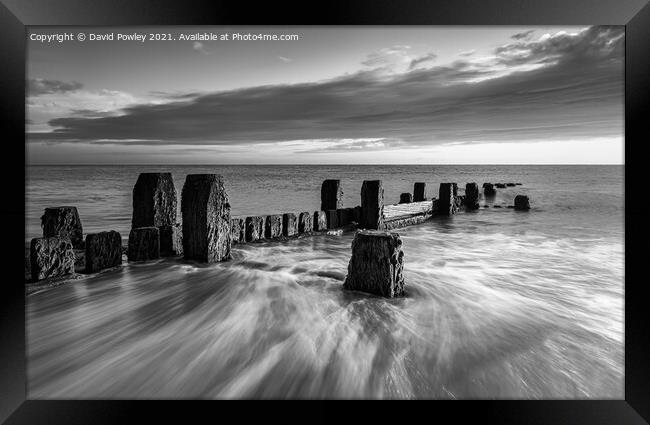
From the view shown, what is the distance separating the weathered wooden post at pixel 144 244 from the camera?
479 cm

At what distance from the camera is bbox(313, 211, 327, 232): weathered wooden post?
7465 millimetres

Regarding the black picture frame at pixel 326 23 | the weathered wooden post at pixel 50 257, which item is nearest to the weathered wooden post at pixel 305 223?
the weathered wooden post at pixel 50 257

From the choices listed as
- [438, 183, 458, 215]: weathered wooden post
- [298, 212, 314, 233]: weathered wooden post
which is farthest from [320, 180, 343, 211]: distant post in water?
[438, 183, 458, 215]: weathered wooden post

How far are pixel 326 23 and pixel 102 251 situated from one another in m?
3.73

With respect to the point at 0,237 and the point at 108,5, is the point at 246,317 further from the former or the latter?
the point at 108,5

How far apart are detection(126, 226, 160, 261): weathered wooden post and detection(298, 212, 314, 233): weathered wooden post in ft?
9.21

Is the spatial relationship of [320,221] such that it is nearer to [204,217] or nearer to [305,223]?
[305,223]

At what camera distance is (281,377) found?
2367 mm

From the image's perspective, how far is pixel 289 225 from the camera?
6957mm

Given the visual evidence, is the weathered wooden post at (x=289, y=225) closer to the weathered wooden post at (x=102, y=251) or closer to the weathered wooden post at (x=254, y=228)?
the weathered wooden post at (x=254, y=228)

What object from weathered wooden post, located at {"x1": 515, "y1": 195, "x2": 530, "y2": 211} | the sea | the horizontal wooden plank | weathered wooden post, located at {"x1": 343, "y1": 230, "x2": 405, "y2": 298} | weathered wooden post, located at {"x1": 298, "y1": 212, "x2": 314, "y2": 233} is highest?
weathered wooden post, located at {"x1": 515, "y1": 195, "x2": 530, "y2": 211}

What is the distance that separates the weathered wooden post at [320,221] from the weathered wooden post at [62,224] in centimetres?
397

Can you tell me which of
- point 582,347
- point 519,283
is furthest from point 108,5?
point 519,283

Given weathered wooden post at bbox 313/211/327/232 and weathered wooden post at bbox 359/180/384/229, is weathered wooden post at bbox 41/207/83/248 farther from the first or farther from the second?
weathered wooden post at bbox 359/180/384/229
